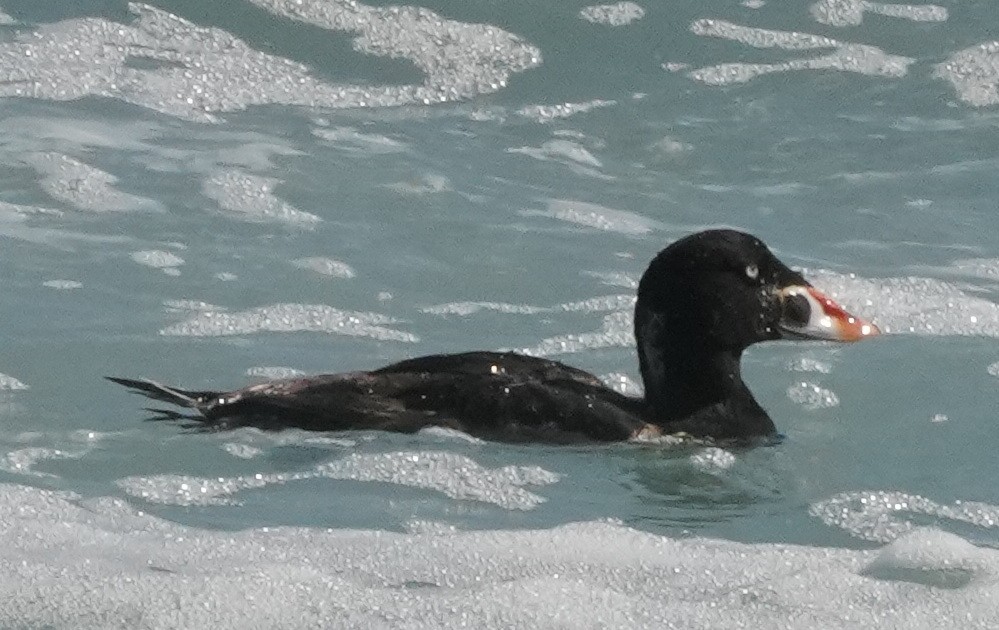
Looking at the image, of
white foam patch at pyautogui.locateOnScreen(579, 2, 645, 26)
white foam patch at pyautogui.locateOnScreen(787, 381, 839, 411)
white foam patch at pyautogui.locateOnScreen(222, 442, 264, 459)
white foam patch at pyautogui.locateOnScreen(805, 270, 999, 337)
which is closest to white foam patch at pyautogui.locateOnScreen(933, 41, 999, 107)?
white foam patch at pyautogui.locateOnScreen(579, 2, 645, 26)

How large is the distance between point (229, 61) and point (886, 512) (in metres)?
5.90

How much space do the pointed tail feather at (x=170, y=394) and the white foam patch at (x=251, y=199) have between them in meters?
2.54

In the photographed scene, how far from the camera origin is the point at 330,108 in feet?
34.8

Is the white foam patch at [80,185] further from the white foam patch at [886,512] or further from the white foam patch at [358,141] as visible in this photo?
the white foam patch at [886,512]

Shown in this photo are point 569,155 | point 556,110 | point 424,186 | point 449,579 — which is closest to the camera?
point 449,579

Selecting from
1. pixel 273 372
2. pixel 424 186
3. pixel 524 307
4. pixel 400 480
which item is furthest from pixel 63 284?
pixel 400 480

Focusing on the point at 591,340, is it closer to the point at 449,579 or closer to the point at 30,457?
the point at 30,457

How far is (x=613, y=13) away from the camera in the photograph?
1174 cm

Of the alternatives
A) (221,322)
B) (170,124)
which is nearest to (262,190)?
(170,124)

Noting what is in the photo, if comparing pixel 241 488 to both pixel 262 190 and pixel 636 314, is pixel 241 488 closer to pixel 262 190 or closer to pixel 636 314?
pixel 636 314

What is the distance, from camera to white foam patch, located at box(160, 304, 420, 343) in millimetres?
7587

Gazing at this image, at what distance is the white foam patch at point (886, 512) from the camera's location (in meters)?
5.69

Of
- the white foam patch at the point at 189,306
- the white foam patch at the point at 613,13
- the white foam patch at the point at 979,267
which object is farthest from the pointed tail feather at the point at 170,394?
the white foam patch at the point at 613,13

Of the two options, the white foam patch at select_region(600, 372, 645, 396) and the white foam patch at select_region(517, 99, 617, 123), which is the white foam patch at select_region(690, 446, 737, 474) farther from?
the white foam patch at select_region(517, 99, 617, 123)
